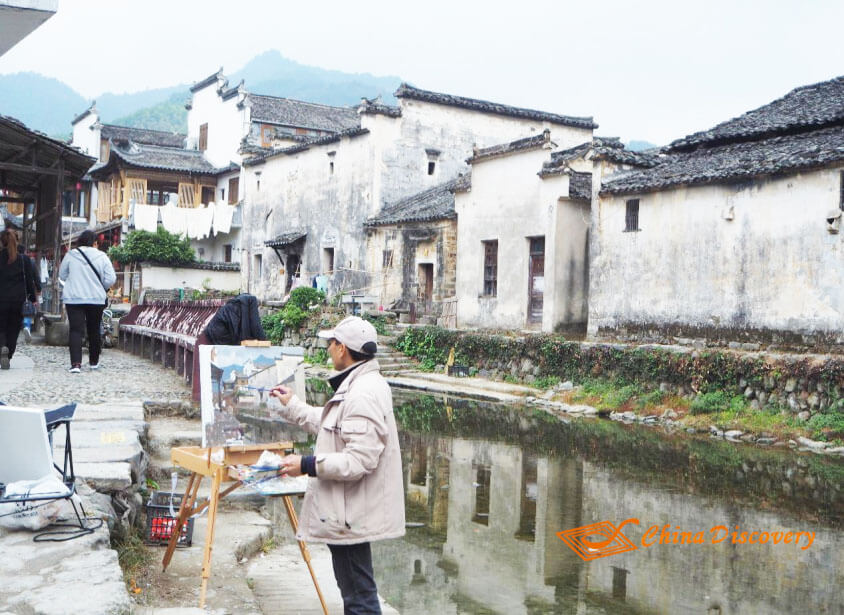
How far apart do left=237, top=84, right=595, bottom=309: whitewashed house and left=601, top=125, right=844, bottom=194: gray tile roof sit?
9065 mm

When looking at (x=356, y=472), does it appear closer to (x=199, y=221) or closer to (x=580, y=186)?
(x=580, y=186)

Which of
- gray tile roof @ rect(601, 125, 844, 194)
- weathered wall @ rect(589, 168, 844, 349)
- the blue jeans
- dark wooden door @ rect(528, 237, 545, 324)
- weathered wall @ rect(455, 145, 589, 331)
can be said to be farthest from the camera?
dark wooden door @ rect(528, 237, 545, 324)

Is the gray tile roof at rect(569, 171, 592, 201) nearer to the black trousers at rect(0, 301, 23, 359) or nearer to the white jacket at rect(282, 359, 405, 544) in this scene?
the black trousers at rect(0, 301, 23, 359)

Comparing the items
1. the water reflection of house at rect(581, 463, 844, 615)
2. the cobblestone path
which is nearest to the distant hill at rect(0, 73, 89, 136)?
the cobblestone path

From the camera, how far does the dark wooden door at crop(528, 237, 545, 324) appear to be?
830 inches

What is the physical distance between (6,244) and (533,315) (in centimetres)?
1335

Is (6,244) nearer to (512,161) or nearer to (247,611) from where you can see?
(247,611)

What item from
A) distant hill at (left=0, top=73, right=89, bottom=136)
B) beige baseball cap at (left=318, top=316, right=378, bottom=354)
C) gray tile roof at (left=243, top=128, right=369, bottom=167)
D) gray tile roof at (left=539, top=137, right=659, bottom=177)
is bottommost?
beige baseball cap at (left=318, top=316, right=378, bottom=354)

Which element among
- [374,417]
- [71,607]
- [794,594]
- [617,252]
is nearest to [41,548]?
[71,607]

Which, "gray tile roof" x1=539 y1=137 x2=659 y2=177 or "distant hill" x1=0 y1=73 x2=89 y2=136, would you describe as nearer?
"gray tile roof" x1=539 y1=137 x2=659 y2=177

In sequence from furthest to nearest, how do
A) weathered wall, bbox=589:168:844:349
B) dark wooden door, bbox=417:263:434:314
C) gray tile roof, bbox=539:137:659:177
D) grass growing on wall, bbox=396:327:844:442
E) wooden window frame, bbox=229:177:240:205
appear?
1. wooden window frame, bbox=229:177:240:205
2. dark wooden door, bbox=417:263:434:314
3. gray tile roof, bbox=539:137:659:177
4. weathered wall, bbox=589:168:844:349
5. grass growing on wall, bbox=396:327:844:442

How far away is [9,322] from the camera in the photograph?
10578 mm

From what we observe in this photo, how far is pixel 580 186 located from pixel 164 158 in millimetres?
25354

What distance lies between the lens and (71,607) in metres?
3.44
